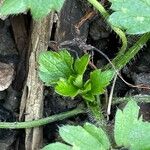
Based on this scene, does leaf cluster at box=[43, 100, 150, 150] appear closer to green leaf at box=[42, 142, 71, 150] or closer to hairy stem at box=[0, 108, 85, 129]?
green leaf at box=[42, 142, 71, 150]

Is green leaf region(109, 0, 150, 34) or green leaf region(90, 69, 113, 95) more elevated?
green leaf region(109, 0, 150, 34)

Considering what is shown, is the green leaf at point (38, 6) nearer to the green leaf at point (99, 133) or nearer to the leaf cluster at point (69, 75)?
the leaf cluster at point (69, 75)

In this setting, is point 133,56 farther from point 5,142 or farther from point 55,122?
point 5,142

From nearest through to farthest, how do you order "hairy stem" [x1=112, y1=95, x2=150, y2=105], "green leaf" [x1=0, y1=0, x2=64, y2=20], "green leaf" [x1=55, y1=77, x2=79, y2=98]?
"green leaf" [x1=0, y1=0, x2=64, y2=20], "green leaf" [x1=55, y1=77, x2=79, y2=98], "hairy stem" [x1=112, y1=95, x2=150, y2=105]

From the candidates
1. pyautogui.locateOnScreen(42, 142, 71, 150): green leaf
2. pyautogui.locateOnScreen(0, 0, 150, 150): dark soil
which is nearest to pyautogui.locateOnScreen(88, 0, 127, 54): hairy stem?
pyautogui.locateOnScreen(0, 0, 150, 150): dark soil

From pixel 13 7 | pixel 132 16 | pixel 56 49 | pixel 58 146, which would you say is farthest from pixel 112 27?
pixel 58 146

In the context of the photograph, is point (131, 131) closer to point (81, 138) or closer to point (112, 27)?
point (81, 138)
